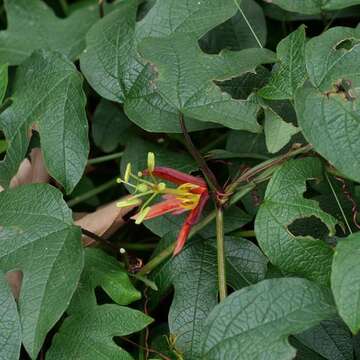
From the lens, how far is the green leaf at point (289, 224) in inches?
39.5

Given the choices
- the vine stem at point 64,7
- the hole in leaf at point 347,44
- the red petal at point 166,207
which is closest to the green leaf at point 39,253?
the red petal at point 166,207

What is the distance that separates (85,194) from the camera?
1466mm

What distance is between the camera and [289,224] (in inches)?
40.3

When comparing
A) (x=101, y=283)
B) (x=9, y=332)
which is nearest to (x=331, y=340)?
(x=101, y=283)

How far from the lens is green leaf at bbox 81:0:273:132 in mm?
1177

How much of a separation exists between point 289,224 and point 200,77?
0.88ft

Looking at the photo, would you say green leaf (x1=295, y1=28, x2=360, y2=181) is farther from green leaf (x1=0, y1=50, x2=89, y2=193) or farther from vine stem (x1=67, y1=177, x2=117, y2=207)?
vine stem (x1=67, y1=177, x2=117, y2=207)

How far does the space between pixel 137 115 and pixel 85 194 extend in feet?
1.09

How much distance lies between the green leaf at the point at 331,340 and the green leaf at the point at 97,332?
0.23 m

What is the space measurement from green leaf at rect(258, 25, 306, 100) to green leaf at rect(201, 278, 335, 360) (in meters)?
0.29

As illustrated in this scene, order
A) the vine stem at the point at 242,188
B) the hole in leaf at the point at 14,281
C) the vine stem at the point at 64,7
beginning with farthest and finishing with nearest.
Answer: the vine stem at the point at 64,7
the hole in leaf at the point at 14,281
the vine stem at the point at 242,188

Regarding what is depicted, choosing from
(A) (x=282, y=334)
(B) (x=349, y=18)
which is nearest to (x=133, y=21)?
(B) (x=349, y=18)

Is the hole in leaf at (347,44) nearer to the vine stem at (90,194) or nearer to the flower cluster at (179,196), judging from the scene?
the flower cluster at (179,196)

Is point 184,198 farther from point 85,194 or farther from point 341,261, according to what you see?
point 85,194
